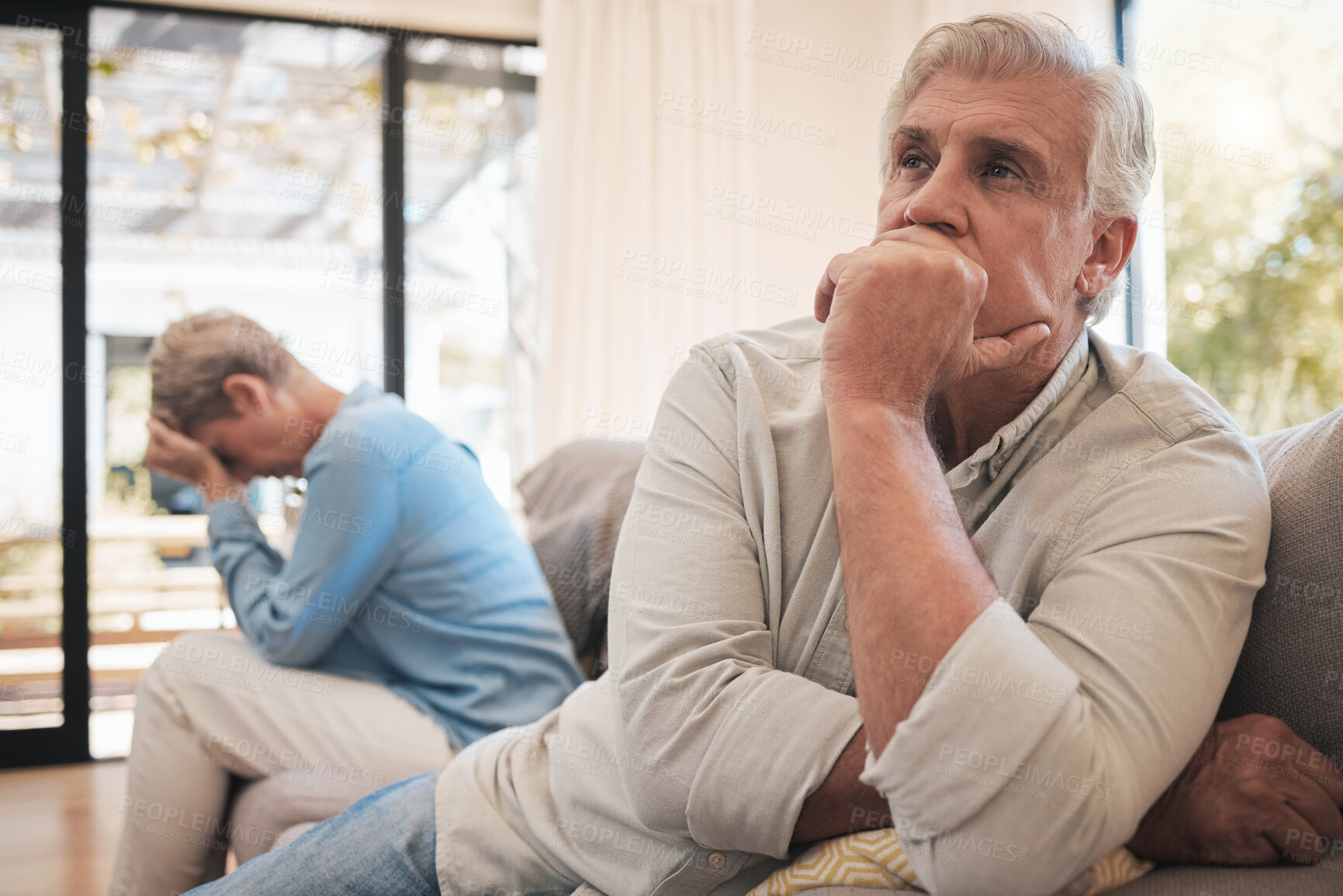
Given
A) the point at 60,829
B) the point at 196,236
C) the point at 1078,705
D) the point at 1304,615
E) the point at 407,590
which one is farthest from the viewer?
the point at 196,236

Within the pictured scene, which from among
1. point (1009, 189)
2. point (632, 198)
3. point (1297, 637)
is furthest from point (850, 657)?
point (632, 198)

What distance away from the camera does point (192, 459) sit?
205cm

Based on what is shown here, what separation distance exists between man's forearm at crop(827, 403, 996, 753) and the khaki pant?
1137 millimetres

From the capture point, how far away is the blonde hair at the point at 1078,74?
1.03m

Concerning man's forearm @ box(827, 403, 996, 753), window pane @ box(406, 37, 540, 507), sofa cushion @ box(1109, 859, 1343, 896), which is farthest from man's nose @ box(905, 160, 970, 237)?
window pane @ box(406, 37, 540, 507)

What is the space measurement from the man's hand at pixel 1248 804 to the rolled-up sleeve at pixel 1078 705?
0.17ft

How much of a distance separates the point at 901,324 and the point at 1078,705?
35 centimetres

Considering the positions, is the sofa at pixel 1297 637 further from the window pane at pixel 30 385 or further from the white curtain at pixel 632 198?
the window pane at pixel 30 385

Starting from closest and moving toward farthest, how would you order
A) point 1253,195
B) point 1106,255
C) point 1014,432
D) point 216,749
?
point 1014,432 < point 1106,255 < point 216,749 < point 1253,195

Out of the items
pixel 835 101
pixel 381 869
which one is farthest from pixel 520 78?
pixel 381 869

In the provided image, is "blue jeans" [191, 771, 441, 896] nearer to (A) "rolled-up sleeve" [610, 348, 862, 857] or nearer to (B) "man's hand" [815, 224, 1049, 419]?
(A) "rolled-up sleeve" [610, 348, 862, 857]

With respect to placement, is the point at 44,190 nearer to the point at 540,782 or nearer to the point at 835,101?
the point at 835,101

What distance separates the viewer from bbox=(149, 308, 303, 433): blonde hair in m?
1.97

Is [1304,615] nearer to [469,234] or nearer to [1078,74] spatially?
[1078,74]
